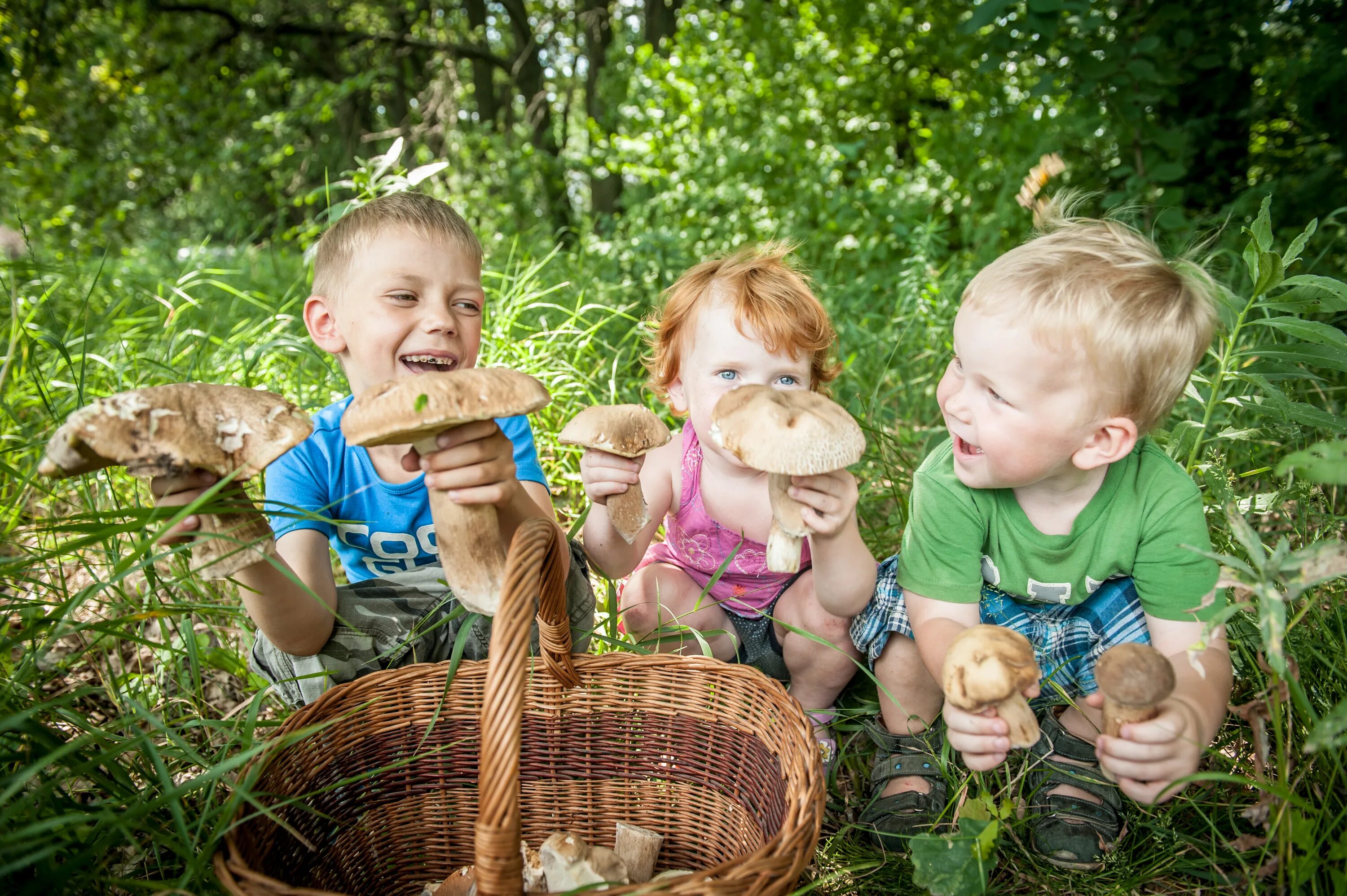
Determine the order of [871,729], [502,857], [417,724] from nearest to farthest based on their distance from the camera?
[502,857], [417,724], [871,729]

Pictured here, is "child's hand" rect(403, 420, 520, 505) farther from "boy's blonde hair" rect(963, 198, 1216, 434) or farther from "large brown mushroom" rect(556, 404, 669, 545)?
"boy's blonde hair" rect(963, 198, 1216, 434)

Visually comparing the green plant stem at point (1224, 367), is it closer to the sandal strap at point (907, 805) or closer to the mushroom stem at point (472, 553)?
the sandal strap at point (907, 805)

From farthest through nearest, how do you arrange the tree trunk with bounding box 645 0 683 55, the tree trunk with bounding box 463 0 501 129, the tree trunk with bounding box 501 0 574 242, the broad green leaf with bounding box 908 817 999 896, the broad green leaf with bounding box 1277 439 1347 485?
the tree trunk with bounding box 463 0 501 129
the tree trunk with bounding box 501 0 574 242
the tree trunk with bounding box 645 0 683 55
the broad green leaf with bounding box 908 817 999 896
the broad green leaf with bounding box 1277 439 1347 485

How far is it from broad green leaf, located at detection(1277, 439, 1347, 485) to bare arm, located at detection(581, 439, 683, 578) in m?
1.03

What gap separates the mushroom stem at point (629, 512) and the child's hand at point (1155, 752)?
0.92 meters

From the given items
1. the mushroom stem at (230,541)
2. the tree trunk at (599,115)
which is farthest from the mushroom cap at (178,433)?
the tree trunk at (599,115)

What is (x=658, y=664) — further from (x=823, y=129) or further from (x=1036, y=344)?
(x=823, y=129)

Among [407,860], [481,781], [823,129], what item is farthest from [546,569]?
[823,129]

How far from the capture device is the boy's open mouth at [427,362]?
72.7 inches

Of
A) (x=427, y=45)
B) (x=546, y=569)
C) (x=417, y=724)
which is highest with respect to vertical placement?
(x=427, y=45)

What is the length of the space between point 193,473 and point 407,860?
97 cm

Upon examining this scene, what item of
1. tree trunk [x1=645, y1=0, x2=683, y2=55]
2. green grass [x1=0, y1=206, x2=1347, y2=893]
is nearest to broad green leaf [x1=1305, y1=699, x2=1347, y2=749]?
green grass [x1=0, y1=206, x2=1347, y2=893]

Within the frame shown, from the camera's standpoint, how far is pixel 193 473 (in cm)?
138

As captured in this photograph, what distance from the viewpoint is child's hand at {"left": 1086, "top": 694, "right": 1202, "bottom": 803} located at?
129cm
